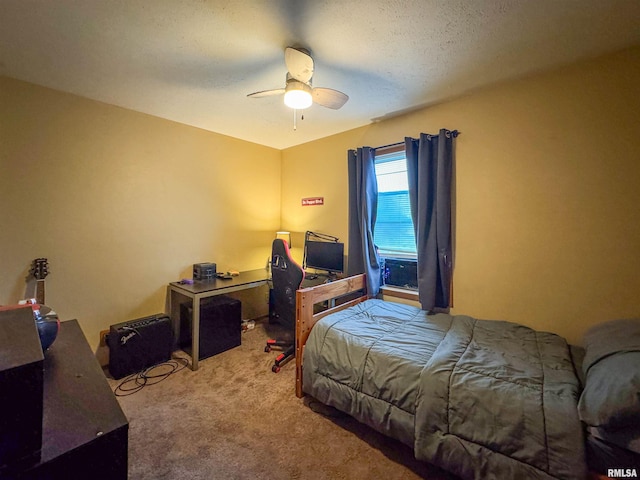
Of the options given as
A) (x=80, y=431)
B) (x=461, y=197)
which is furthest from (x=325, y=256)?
(x=80, y=431)

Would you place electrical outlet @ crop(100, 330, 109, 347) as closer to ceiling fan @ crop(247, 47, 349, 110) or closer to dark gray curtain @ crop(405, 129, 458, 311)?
ceiling fan @ crop(247, 47, 349, 110)

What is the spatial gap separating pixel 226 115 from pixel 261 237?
156 cm

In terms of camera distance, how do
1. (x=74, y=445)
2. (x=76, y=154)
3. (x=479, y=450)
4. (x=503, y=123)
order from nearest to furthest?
(x=74, y=445) < (x=479, y=450) < (x=503, y=123) < (x=76, y=154)

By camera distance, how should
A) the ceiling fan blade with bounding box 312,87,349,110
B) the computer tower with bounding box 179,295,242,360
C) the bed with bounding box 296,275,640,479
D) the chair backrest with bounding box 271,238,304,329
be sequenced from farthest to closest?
the computer tower with bounding box 179,295,242,360, the chair backrest with bounding box 271,238,304,329, the ceiling fan blade with bounding box 312,87,349,110, the bed with bounding box 296,275,640,479

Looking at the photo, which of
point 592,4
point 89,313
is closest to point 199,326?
point 89,313

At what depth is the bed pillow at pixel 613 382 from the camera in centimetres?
100

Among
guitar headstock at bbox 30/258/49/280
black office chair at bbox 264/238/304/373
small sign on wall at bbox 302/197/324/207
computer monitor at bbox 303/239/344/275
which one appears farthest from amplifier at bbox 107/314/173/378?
small sign on wall at bbox 302/197/324/207

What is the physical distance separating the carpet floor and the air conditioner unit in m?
1.35

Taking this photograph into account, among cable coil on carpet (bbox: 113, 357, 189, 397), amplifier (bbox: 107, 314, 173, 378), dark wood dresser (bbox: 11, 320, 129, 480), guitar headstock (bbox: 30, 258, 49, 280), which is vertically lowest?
cable coil on carpet (bbox: 113, 357, 189, 397)

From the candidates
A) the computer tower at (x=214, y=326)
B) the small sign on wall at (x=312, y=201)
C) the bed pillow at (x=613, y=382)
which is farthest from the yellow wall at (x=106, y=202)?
the bed pillow at (x=613, y=382)

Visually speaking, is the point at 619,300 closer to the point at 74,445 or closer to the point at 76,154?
the point at 74,445

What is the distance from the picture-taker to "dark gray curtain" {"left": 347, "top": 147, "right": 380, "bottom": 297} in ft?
9.04

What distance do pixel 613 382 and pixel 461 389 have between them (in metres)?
0.56

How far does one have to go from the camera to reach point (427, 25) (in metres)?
1.47
